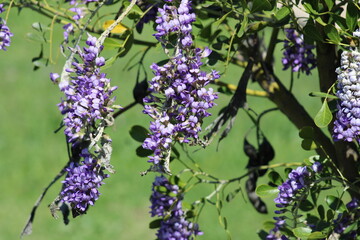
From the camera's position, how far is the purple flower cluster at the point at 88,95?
90 centimetres

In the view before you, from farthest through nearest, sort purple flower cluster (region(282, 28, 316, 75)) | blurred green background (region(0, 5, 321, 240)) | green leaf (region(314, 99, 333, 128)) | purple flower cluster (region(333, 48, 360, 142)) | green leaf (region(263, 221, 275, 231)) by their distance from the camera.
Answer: blurred green background (region(0, 5, 321, 240)), green leaf (region(263, 221, 275, 231)), purple flower cluster (region(282, 28, 316, 75)), green leaf (region(314, 99, 333, 128)), purple flower cluster (region(333, 48, 360, 142))

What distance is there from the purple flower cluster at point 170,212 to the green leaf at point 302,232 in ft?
0.93

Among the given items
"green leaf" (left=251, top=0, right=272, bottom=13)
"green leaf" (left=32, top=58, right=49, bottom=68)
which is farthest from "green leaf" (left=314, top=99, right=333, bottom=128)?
"green leaf" (left=32, top=58, right=49, bottom=68)

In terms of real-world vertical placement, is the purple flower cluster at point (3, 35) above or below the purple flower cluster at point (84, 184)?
above

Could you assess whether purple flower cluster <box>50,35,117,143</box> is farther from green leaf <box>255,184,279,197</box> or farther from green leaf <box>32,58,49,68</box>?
green leaf <box>32,58,49,68</box>

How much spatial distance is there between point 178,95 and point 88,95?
12 centimetres

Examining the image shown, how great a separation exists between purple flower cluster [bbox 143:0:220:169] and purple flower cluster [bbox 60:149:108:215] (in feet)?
0.31

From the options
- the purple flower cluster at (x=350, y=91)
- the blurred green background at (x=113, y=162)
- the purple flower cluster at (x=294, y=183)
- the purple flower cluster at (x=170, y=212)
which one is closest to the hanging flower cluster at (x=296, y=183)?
the purple flower cluster at (x=294, y=183)

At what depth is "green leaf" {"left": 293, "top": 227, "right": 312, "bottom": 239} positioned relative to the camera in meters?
1.18

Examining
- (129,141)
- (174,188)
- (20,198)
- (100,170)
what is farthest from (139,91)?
(129,141)

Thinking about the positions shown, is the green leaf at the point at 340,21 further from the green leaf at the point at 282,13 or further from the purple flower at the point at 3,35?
the purple flower at the point at 3,35

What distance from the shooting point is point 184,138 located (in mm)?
927

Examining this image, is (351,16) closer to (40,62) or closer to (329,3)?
(329,3)

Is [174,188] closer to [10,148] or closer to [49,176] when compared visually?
[49,176]
